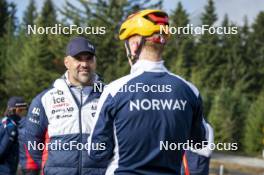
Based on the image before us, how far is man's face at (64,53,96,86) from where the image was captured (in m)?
5.57

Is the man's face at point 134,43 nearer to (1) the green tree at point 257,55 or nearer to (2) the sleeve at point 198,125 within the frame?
(2) the sleeve at point 198,125

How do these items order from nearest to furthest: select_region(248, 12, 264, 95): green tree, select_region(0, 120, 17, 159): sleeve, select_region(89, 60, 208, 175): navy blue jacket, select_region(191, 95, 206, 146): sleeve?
select_region(89, 60, 208, 175): navy blue jacket < select_region(191, 95, 206, 146): sleeve < select_region(0, 120, 17, 159): sleeve < select_region(248, 12, 264, 95): green tree

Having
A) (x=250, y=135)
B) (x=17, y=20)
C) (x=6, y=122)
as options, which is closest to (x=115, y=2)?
(x=250, y=135)

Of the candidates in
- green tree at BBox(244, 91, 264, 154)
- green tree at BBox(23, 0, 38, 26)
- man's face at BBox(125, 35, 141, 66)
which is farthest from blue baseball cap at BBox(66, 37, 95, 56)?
green tree at BBox(23, 0, 38, 26)

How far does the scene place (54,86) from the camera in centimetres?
573

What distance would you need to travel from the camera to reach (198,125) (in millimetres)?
3816

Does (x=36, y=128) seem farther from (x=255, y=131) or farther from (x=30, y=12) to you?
(x=30, y=12)

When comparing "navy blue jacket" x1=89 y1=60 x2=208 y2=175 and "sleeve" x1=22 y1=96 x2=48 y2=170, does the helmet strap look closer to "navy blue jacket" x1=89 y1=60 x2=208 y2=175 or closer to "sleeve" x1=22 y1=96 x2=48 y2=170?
"navy blue jacket" x1=89 y1=60 x2=208 y2=175

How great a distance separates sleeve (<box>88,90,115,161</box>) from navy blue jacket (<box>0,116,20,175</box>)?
18.0 ft

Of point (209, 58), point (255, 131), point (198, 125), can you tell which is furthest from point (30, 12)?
point (198, 125)

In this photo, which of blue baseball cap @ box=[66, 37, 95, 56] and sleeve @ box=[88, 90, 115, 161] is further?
blue baseball cap @ box=[66, 37, 95, 56]

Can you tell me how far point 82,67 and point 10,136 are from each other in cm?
370

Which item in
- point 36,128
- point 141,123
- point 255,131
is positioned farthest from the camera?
point 255,131

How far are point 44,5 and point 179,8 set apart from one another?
65.6 ft
